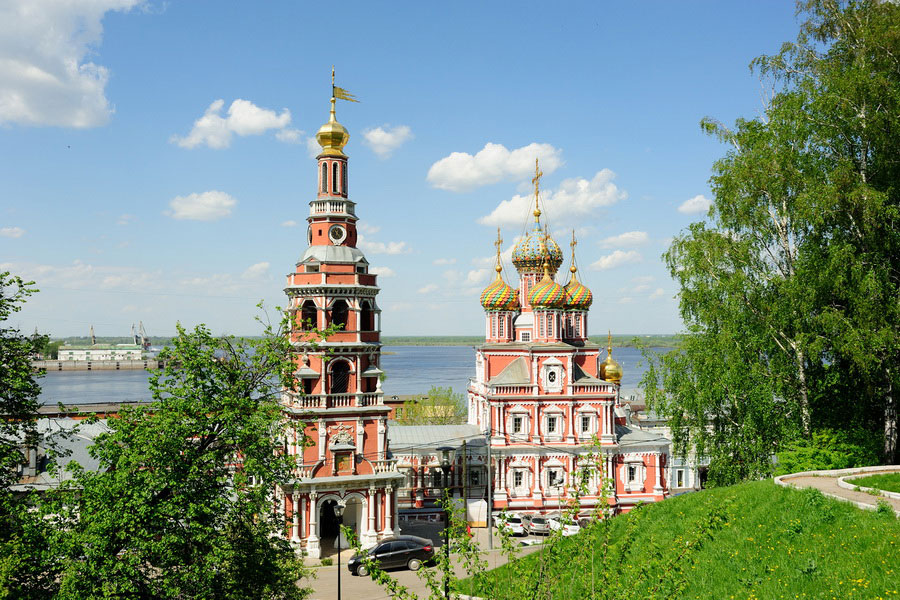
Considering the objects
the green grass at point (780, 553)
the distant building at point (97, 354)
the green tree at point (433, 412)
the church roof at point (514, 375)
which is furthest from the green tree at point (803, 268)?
the distant building at point (97, 354)

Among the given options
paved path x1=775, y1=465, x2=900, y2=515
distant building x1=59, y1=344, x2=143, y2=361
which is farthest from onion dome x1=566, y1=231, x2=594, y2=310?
distant building x1=59, y1=344, x2=143, y2=361

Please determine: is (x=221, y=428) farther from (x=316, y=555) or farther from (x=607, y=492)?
(x=316, y=555)

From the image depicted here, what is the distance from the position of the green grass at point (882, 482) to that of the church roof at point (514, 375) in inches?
699

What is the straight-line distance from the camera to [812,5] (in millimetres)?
19984

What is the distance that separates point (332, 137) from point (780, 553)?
69.8ft

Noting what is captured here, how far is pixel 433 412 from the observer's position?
52.1 meters

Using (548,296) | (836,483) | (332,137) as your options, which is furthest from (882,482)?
(332,137)

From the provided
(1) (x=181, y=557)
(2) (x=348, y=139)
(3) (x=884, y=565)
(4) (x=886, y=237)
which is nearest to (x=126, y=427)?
(1) (x=181, y=557)

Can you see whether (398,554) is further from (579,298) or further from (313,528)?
(579,298)

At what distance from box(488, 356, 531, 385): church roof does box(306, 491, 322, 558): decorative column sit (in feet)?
36.6

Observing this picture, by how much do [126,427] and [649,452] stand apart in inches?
1015

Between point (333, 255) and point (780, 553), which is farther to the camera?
point (333, 255)

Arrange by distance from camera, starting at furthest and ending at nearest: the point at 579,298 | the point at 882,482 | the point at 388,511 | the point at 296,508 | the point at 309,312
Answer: the point at 579,298
the point at 309,312
the point at 388,511
the point at 296,508
the point at 882,482

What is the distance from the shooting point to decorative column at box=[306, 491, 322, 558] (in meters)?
23.8
